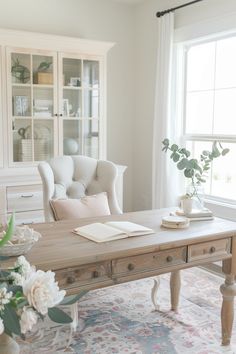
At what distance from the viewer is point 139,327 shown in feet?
8.27

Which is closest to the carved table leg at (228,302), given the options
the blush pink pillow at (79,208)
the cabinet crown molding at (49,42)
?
the blush pink pillow at (79,208)

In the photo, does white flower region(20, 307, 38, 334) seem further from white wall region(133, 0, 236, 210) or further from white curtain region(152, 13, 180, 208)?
white wall region(133, 0, 236, 210)

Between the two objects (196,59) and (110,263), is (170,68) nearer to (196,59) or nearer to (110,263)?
(196,59)

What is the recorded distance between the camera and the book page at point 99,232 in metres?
1.97

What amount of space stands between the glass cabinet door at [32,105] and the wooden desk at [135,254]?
161 centimetres

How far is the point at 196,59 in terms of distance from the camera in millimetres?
3932

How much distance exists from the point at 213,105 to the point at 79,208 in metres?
1.85

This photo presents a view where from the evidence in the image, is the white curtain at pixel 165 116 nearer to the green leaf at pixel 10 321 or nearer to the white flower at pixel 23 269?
the white flower at pixel 23 269

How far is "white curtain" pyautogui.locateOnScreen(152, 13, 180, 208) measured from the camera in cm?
395

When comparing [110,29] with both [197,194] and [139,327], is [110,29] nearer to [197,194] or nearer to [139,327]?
[197,194]

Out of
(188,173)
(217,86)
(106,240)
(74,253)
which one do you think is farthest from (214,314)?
(217,86)

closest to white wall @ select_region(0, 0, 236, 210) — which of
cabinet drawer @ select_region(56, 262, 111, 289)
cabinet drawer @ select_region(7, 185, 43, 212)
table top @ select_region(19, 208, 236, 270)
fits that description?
cabinet drawer @ select_region(7, 185, 43, 212)

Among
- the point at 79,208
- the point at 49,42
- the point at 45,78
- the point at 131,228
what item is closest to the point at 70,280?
the point at 131,228

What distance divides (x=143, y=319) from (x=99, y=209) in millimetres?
781
